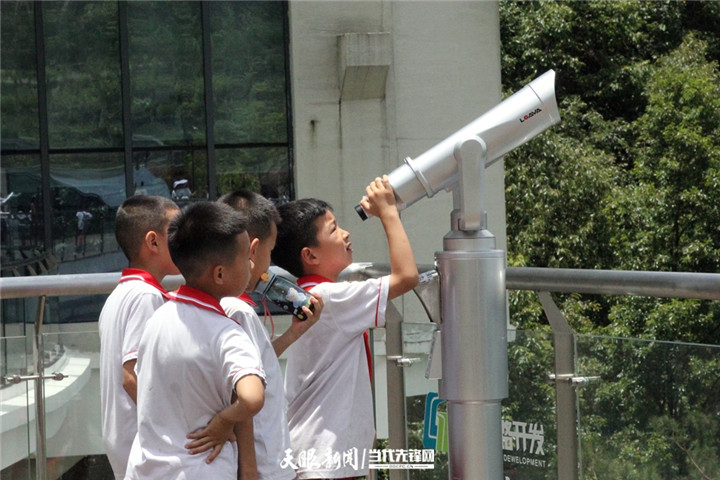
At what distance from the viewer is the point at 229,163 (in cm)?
894

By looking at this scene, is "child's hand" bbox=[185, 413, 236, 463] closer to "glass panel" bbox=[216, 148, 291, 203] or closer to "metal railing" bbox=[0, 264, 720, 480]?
"metal railing" bbox=[0, 264, 720, 480]

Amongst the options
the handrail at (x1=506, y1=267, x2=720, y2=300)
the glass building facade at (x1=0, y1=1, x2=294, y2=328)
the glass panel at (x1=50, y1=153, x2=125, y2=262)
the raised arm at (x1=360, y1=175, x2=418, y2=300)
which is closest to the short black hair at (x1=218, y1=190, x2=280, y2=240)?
the raised arm at (x1=360, y1=175, x2=418, y2=300)

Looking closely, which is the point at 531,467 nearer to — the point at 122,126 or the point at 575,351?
the point at 575,351

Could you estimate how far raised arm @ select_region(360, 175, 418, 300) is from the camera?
2.42 meters

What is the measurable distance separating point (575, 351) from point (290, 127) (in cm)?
640

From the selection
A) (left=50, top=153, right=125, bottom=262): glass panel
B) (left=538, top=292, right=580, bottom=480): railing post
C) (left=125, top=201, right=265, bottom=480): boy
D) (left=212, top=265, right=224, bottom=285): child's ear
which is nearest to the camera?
(left=125, top=201, right=265, bottom=480): boy

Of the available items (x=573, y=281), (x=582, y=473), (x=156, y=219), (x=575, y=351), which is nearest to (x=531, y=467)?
(x=582, y=473)

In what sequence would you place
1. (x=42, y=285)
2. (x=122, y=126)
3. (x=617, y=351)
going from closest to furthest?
(x=617, y=351)
(x=42, y=285)
(x=122, y=126)

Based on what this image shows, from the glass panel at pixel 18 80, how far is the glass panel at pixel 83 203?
1.08 feet

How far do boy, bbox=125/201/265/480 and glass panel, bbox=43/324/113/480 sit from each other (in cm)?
144

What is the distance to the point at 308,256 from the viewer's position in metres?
2.75

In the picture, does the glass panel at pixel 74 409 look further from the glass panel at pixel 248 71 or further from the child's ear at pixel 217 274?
the glass panel at pixel 248 71

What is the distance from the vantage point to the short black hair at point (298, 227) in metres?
2.74

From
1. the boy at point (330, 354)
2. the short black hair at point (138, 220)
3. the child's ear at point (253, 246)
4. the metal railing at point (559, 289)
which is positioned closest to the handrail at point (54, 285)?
the metal railing at point (559, 289)
